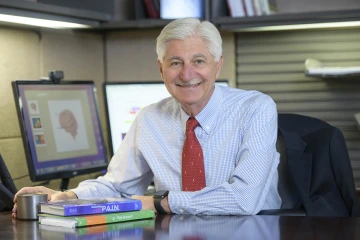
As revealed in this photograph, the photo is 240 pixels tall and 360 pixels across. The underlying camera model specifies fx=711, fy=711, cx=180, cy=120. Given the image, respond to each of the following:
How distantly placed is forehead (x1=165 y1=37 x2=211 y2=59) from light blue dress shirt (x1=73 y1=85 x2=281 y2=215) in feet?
0.61

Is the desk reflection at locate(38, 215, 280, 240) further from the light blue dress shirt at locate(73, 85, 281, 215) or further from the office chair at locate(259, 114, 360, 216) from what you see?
the office chair at locate(259, 114, 360, 216)

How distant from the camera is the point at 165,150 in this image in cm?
248

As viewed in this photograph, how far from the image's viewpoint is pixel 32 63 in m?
3.19

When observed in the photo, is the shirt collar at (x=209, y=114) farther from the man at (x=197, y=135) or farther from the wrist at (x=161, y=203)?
the wrist at (x=161, y=203)

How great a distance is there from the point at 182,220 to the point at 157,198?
0.19 meters

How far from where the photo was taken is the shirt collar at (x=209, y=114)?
244cm

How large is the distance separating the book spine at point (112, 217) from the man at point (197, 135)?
35 centimetres

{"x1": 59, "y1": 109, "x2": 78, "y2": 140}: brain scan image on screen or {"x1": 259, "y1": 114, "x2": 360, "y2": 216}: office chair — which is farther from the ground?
{"x1": 59, "y1": 109, "x2": 78, "y2": 140}: brain scan image on screen

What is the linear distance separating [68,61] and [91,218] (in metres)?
1.69

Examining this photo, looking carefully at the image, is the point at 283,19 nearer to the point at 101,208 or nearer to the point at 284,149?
the point at 284,149

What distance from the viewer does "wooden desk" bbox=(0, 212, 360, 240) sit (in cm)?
167

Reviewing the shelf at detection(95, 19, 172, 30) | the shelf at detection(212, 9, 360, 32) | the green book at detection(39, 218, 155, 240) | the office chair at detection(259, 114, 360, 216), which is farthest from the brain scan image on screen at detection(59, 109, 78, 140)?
the green book at detection(39, 218, 155, 240)

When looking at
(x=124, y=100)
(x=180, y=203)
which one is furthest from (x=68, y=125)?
(x=180, y=203)

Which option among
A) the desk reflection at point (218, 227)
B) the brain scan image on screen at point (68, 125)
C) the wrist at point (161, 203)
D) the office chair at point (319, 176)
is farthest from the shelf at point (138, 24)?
the desk reflection at point (218, 227)
